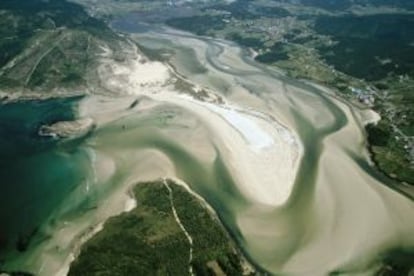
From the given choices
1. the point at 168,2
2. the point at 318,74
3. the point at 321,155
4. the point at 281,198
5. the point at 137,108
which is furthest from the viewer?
the point at 168,2

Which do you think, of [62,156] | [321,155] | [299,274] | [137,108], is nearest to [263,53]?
[137,108]

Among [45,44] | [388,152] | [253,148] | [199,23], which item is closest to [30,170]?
[253,148]

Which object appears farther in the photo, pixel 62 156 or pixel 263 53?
pixel 263 53

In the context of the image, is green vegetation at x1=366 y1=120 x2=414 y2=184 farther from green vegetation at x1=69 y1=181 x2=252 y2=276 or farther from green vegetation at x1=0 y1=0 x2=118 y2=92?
green vegetation at x1=0 y1=0 x2=118 y2=92

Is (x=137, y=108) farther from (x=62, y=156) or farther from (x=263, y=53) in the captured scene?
(x=263, y=53)

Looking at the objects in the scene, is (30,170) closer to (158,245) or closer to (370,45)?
(158,245)

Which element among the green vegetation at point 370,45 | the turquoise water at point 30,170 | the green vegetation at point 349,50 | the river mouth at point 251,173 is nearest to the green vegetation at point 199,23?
the green vegetation at point 349,50
